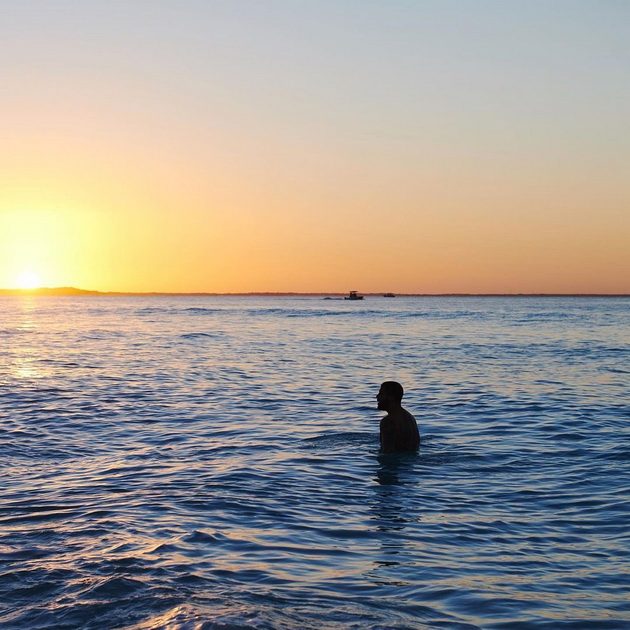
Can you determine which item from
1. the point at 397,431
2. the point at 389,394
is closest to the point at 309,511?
the point at 389,394

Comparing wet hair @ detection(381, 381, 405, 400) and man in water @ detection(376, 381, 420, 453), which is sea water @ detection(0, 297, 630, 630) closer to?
man in water @ detection(376, 381, 420, 453)

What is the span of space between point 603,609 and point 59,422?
48.7 ft

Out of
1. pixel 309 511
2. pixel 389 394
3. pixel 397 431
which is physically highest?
pixel 389 394

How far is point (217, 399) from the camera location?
2350 cm

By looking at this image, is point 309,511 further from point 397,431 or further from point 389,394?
point 397,431

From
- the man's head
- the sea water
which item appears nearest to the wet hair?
the man's head

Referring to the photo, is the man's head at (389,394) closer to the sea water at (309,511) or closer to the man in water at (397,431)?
the man in water at (397,431)

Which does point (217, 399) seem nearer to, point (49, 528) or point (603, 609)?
point (49, 528)

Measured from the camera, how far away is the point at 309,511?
1045 centimetres

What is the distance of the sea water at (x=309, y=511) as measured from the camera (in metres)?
7.03

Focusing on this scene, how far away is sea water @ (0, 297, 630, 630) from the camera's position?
23.1ft

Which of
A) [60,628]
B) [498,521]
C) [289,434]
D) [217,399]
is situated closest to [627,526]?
[498,521]

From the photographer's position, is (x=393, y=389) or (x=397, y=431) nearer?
(x=393, y=389)

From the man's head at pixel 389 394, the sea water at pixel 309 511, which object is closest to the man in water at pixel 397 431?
the man's head at pixel 389 394
